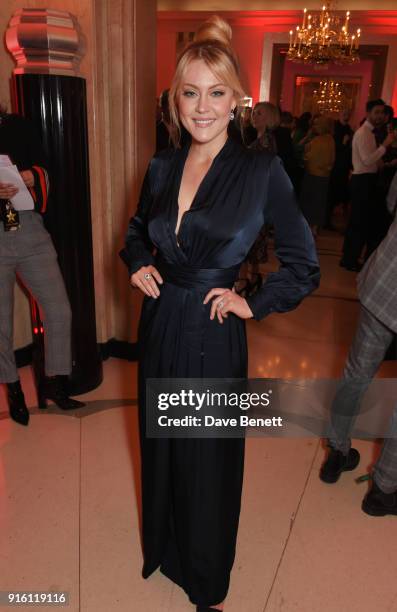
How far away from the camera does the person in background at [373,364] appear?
77.6 inches

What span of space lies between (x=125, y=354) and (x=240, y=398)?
6.78 ft

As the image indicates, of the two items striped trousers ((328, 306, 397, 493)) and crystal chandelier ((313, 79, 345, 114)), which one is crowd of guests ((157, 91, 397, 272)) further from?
crystal chandelier ((313, 79, 345, 114))

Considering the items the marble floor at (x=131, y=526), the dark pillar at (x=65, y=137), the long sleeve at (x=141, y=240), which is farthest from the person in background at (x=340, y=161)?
the long sleeve at (x=141, y=240)

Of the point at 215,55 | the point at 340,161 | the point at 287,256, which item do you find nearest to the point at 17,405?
the point at 287,256

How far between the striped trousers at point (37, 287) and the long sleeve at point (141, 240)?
1010 mm

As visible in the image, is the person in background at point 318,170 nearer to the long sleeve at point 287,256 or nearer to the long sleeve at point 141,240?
the long sleeve at point 141,240

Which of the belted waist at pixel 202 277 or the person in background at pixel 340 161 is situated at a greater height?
the belted waist at pixel 202 277

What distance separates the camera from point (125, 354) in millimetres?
3520

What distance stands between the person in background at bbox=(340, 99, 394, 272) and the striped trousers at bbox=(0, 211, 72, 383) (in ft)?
13.0

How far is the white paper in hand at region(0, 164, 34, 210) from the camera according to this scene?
2279mm

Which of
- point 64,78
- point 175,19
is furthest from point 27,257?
point 175,19

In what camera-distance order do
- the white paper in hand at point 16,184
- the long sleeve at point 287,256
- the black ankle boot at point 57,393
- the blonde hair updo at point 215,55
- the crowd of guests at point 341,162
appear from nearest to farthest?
the blonde hair updo at point 215,55 → the long sleeve at point 287,256 → the white paper in hand at point 16,184 → the black ankle boot at point 57,393 → the crowd of guests at point 341,162

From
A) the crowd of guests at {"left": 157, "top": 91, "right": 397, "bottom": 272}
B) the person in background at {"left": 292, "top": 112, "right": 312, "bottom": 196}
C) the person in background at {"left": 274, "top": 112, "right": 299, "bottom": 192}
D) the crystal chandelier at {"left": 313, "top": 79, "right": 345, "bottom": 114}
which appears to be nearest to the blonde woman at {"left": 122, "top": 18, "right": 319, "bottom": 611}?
the crowd of guests at {"left": 157, "top": 91, "right": 397, "bottom": 272}

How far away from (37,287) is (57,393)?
0.69 m
